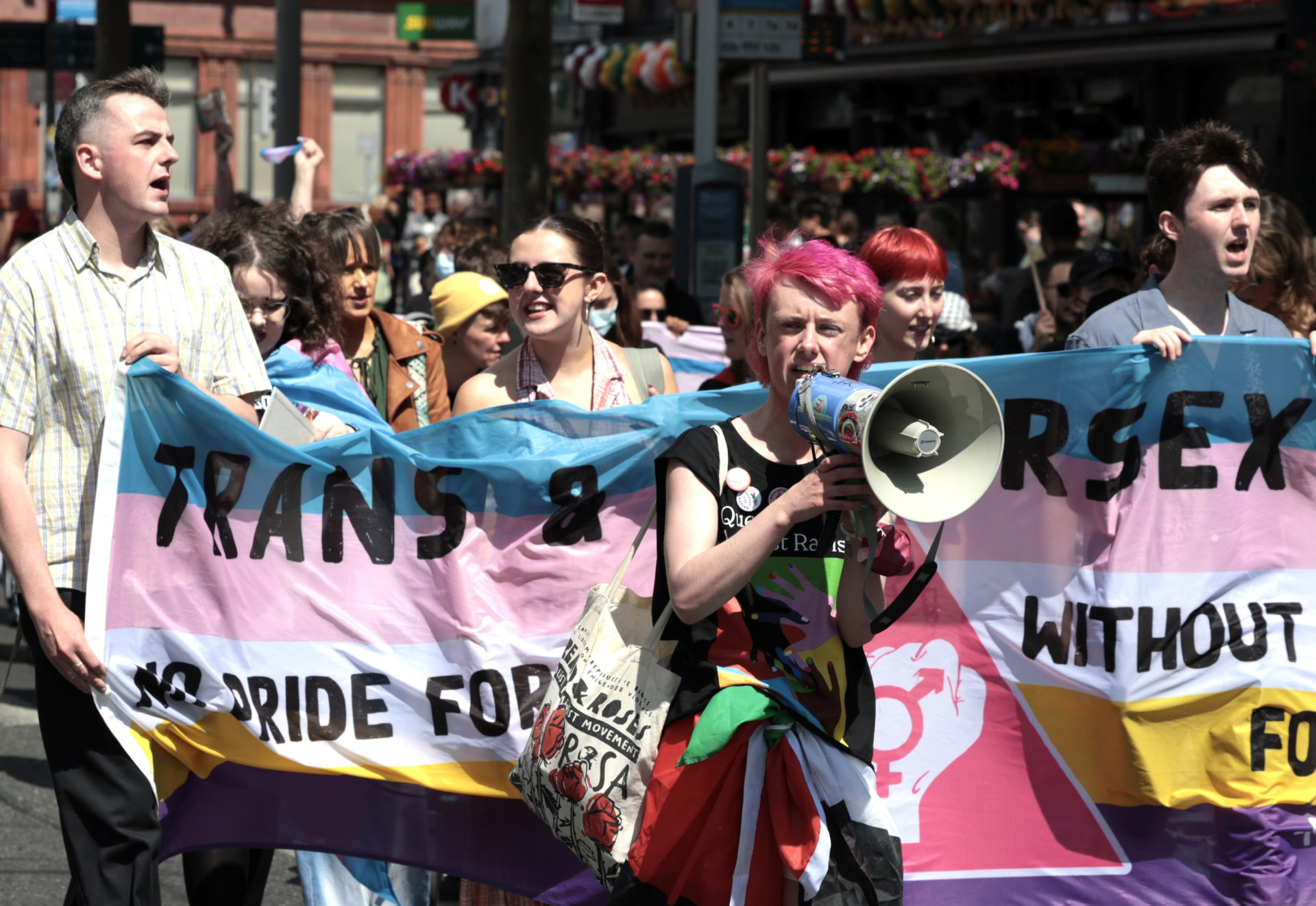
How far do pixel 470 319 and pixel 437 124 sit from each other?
40.9 metres

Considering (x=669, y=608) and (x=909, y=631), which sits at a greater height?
(x=669, y=608)

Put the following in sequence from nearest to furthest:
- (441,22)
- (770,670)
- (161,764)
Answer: (770,670) < (161,764) < (441,22)

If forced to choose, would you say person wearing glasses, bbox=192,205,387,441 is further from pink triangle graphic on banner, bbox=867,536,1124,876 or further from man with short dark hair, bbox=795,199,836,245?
man with short dark hair, bbox=795,199,836,245

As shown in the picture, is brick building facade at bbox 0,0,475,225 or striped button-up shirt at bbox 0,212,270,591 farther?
brick building facade at bbox 0,0,475,225

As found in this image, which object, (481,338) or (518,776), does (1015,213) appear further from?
(518,776)

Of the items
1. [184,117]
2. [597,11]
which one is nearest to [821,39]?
[597,11]

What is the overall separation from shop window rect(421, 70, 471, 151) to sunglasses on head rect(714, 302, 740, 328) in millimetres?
39592

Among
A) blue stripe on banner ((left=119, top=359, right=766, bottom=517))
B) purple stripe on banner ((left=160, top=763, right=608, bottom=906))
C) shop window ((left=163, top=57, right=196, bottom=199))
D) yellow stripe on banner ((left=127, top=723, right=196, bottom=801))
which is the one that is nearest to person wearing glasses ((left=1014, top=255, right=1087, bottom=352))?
blue stripe on banner ((left=119, top=359, right=766, bottom=517))

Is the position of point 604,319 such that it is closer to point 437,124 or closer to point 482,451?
point 482,451

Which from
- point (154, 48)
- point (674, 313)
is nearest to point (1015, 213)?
point (674, 313)

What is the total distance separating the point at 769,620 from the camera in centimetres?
302

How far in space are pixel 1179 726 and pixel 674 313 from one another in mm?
5631

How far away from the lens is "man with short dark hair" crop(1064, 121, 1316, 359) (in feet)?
13.9

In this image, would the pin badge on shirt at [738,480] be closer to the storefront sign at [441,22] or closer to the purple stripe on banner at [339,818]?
the purple stripe on banner at [339,818]
